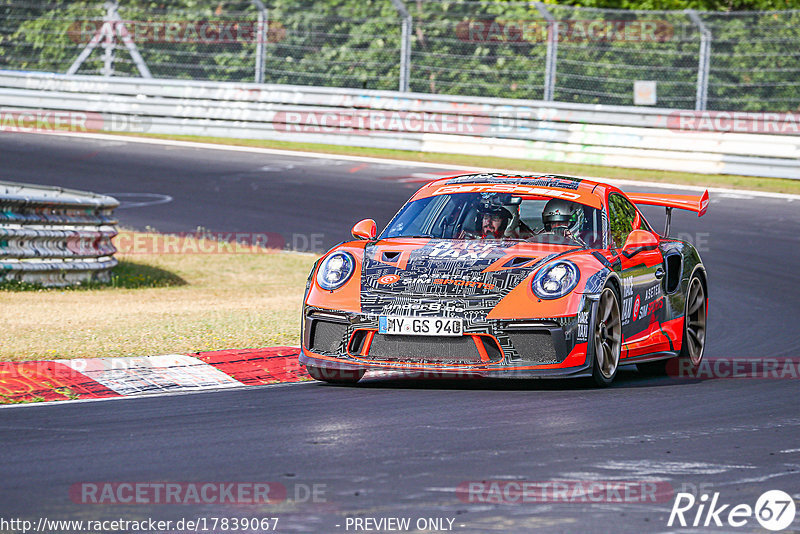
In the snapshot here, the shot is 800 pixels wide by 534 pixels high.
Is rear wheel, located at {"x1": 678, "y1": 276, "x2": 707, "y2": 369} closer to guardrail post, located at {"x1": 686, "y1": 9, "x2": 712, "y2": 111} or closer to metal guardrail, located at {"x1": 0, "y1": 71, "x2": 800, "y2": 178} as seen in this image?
metal guardrail, located at {"x1": 0, "y1": 71, "x2": 800, "y2": 178}

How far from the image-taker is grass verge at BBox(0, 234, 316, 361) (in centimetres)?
881

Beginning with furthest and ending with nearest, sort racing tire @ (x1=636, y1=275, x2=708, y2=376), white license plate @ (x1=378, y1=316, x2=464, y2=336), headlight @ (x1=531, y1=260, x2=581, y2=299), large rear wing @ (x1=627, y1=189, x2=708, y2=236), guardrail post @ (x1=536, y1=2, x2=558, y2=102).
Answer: guardrail post @ (x1=536, y1=2, x2=558, y2=102) < large rear wing @ (x1=627, y1=189, x2=708, y2=236) < racing tire @ (x1=636, y1=275, x2=708, y2=376) < headlight @ (x1=531, y1=260, x2=581, y2=299) < white license plate @ (x1=378, y1=316, x2=464, y2=336)

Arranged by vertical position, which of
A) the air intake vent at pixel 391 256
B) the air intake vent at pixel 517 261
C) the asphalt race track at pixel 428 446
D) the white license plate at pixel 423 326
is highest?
the air intake vent at pixel 517 261

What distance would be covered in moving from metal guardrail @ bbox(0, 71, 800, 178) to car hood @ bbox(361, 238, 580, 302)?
12.9 meters

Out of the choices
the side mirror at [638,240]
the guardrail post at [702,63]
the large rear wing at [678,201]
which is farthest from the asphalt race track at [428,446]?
the guardrail post at [702,63]

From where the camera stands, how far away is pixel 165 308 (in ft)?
36.9

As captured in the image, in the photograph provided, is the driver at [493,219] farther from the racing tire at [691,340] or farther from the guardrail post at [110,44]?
the guardrail post at [110,44]

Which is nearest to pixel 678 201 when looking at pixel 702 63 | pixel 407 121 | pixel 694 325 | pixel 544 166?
pixel 694 325

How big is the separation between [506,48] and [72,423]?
16.2m

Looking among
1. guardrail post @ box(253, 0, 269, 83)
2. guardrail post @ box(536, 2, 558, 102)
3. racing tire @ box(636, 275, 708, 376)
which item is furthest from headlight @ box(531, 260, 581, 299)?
guardrail post @ box(253, 0, 269, 83)

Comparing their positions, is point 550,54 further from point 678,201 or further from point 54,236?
point 678,201

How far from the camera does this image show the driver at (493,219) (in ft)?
28.3

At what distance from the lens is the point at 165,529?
4.49 metres

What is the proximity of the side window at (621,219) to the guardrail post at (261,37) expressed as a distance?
579 inches
